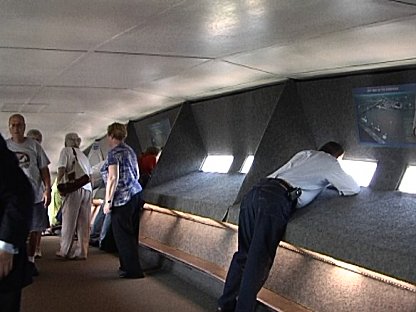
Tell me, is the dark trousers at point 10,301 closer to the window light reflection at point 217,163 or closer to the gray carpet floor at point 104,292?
the gray carpet floor at point 104,292

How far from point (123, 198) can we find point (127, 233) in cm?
35

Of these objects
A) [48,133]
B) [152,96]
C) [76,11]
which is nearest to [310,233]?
[76,11]

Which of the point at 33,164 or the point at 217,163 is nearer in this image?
the point at 33,164

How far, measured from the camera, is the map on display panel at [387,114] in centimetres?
433

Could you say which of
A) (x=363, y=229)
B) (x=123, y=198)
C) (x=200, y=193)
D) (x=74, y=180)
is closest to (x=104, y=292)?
(x=123, y=198)

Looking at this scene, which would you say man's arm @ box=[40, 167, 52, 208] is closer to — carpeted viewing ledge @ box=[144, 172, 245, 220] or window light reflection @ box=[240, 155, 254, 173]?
carpeted viewing ledge @ box=[144, 172, 245, 220]

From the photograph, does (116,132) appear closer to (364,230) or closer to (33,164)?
(33,164)

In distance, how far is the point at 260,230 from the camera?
4168 mm

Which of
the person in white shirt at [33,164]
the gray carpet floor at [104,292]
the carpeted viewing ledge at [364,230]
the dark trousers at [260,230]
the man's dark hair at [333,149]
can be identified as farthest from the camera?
the person in white shirt at [33,164]

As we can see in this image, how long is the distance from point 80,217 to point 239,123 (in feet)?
7.72

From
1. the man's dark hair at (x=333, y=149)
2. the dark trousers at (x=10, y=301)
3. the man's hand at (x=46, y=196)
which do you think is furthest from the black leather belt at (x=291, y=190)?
the man's hand at (x=46, y=196)

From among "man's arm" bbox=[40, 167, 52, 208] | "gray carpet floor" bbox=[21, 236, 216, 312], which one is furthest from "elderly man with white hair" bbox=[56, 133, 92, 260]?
"man's arm" bbox=[40, 167, 52, 208]

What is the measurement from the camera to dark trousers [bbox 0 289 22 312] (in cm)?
254

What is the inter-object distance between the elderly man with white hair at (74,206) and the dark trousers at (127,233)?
4.10ft
